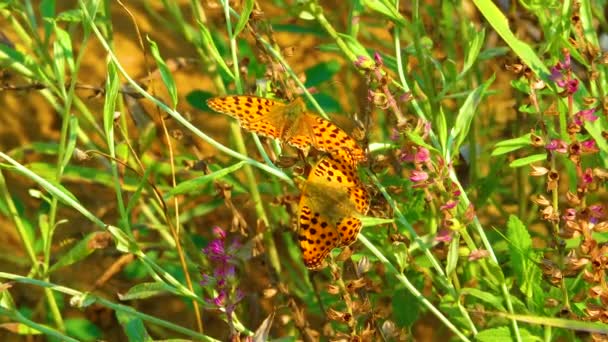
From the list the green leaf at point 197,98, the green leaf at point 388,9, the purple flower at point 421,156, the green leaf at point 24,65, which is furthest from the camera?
the green leaf at point 197,98

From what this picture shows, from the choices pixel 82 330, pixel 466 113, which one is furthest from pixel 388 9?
pixel 82 330

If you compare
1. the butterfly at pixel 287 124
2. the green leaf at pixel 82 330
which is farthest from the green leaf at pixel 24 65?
the green leaf at pixel 82 330

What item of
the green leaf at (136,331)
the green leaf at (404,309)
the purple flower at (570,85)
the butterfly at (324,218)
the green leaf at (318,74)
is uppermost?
the purple flower at (570,85)

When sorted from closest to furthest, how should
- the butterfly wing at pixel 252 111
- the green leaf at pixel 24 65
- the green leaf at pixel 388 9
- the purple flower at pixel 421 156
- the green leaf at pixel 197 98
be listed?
1. the purple flower at pixel 421 156
2. the butterfly wing at pixel 252 111
3. the green leaf at pixel 388 9
4. the green leaf at pixel 24 65
5. the green leaf at pixel 197 98

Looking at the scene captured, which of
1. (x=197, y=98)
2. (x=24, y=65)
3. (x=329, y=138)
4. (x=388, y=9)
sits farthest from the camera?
(x=197, y=98)

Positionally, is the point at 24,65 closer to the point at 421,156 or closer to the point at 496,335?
the point at 421,156

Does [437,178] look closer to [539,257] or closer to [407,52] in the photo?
[539,257]

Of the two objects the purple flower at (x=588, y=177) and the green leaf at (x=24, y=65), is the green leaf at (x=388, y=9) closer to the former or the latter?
the purple flower at (x=588, y=177)

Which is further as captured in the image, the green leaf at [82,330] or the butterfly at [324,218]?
the green leaf at [82,330]
